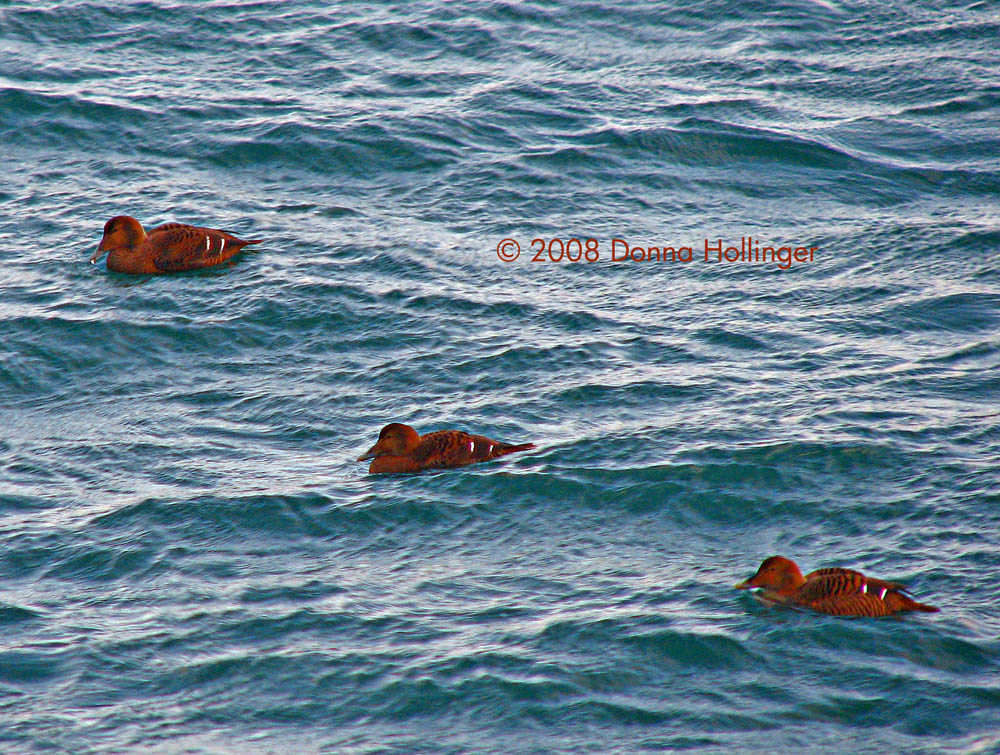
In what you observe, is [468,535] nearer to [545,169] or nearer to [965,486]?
[965,486]

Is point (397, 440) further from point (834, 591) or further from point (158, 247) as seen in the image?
point (158, 247)

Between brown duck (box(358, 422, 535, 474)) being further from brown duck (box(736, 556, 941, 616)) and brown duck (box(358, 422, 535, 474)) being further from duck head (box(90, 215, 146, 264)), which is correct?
duck head (box(90, 215, 146, 264))

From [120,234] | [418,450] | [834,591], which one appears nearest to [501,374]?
[418,450]

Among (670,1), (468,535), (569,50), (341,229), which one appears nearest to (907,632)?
(468,535)

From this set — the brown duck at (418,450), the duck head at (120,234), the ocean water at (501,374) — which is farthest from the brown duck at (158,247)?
the brown duck at (418,450)

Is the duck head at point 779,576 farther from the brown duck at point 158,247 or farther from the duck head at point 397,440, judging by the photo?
the brown duck at point 158,247

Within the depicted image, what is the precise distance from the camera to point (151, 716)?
23.0ft

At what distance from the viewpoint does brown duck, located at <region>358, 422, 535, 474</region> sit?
8992 mm

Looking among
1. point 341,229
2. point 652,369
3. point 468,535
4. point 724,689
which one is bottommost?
point 724,689

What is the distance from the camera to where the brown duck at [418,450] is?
29.5 feet

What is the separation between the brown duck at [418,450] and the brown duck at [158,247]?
386 centimetres

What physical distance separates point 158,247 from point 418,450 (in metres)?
4.31

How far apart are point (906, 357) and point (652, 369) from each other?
6.78ft

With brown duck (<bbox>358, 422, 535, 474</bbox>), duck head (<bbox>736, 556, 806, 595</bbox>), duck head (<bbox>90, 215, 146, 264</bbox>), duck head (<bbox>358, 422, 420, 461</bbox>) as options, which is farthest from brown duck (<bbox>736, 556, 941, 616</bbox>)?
duck head (<bbox>90, 215, 146, 264</bbox>)
